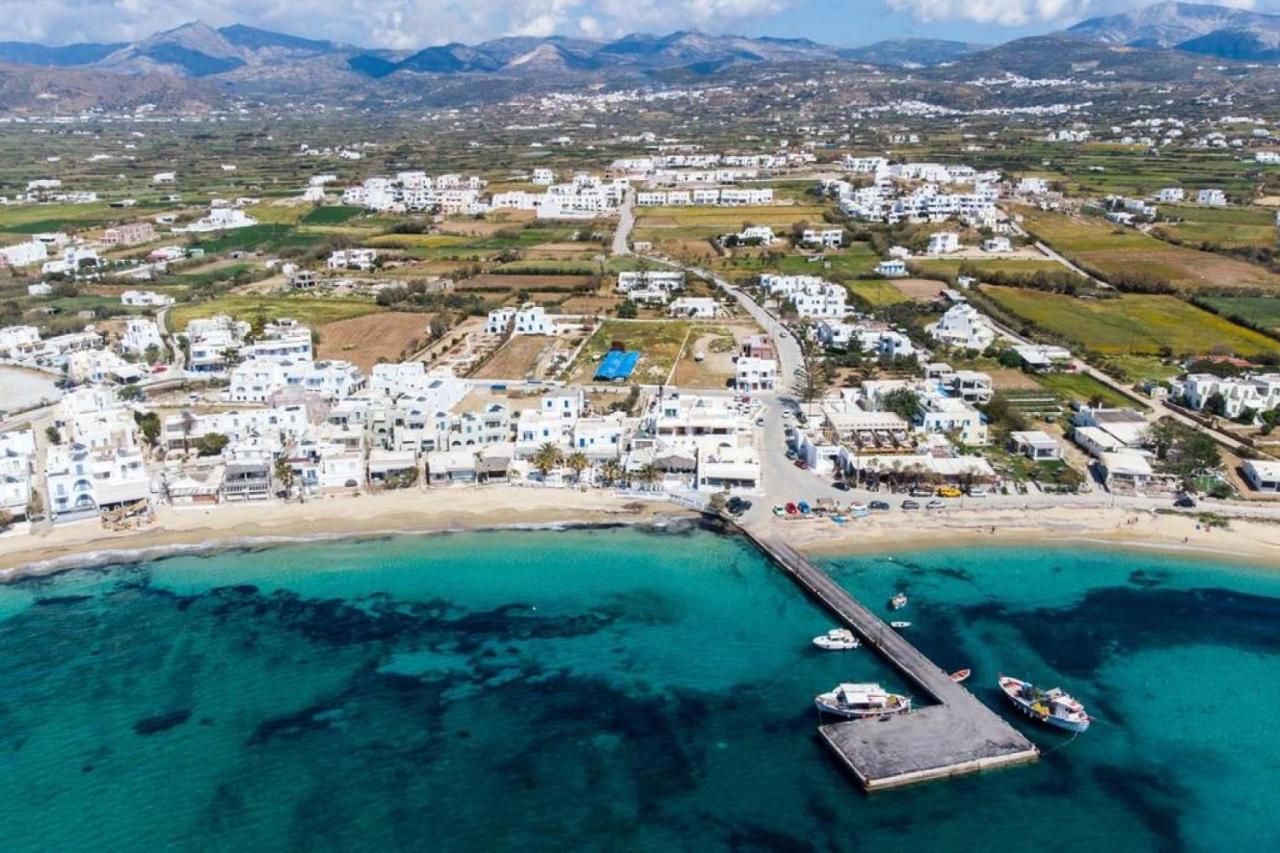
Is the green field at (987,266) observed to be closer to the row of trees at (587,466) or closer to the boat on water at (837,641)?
the row of trees at (587,466)

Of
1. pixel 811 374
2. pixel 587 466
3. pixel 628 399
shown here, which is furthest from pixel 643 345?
pixel 587 466

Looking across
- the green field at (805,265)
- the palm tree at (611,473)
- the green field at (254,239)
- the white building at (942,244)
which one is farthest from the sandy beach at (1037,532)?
the green field at (254,239)

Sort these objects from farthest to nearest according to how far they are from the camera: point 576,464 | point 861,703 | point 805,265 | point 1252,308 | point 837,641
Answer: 1. point 805,265
2. point 1252,308
3. point 576,464
4. point 837,641
5. point 861,703

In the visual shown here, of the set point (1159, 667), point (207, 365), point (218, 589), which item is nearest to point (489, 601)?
point (218, 589)

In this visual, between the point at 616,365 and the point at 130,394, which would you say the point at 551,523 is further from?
the point at 130,394

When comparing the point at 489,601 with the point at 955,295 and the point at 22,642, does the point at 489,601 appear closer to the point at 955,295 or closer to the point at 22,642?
the point at 22,642

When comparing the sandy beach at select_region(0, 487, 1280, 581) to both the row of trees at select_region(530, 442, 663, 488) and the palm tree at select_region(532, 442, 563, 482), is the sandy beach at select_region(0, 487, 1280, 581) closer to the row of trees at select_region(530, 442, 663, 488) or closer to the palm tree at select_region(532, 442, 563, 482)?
the row of trees at select_region(530, 442, 663, 488)

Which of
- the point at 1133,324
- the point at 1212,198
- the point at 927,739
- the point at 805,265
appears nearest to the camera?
the point at 927,739
